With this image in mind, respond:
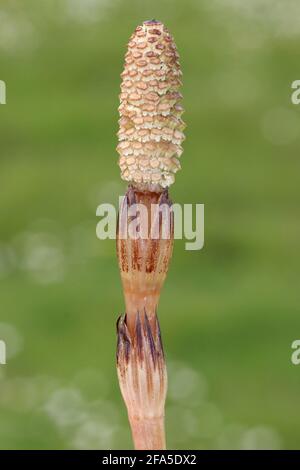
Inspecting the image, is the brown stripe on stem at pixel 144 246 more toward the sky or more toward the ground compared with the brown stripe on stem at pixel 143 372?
more toward the sky

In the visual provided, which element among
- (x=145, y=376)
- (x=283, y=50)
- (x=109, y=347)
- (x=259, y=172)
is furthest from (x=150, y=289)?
(x=283, y=50)

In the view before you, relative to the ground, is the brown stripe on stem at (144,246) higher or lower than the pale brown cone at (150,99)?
lower

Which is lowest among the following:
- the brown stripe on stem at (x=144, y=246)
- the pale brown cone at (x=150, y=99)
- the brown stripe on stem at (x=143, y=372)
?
the brown stripe on stem at (x=143, y=372)

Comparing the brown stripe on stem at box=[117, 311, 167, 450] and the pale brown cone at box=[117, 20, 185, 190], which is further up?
the pale brown cone at box=[117, 20, 185, 190]

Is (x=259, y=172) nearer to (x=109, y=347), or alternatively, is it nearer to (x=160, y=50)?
(x=109, y=347)

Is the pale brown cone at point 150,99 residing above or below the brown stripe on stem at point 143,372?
above
